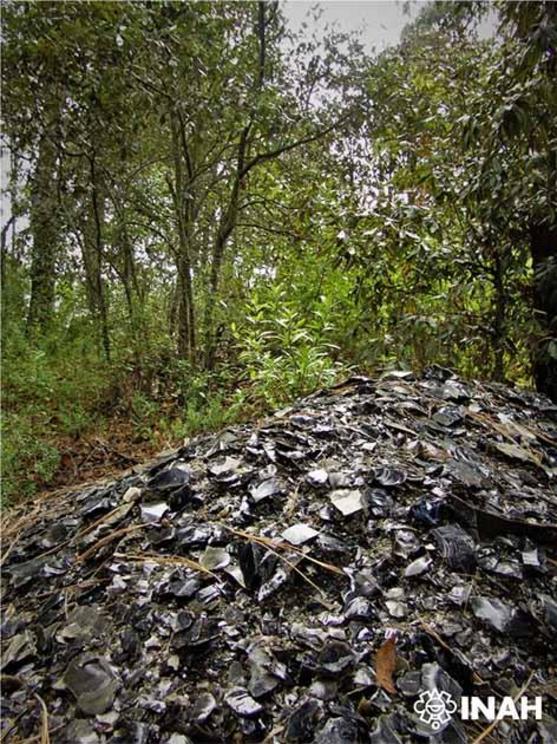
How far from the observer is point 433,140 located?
234cm

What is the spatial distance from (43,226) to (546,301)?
2492 millimetres

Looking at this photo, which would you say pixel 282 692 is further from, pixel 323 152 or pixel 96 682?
pixel 323 152

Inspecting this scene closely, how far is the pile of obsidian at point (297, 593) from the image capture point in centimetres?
65

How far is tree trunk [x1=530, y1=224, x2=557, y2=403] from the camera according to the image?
1685 mm

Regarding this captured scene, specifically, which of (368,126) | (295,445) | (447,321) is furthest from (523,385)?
(368,126)

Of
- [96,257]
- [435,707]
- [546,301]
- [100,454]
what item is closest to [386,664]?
[435,707]

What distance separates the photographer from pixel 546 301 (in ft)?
5.96

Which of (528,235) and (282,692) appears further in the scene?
(528,235)

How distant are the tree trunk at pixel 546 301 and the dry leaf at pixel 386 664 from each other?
1.26 meters

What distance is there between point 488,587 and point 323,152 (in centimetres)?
307

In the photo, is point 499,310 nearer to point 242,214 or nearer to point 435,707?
point 435,707

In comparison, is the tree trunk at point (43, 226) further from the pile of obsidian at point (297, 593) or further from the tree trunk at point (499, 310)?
the tree trunk at point (499, 310)

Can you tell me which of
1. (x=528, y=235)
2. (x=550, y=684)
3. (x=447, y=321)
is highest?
(x=528, y=235)

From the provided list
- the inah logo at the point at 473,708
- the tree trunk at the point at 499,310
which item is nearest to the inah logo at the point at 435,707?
the inah logo at the point at 473,708
